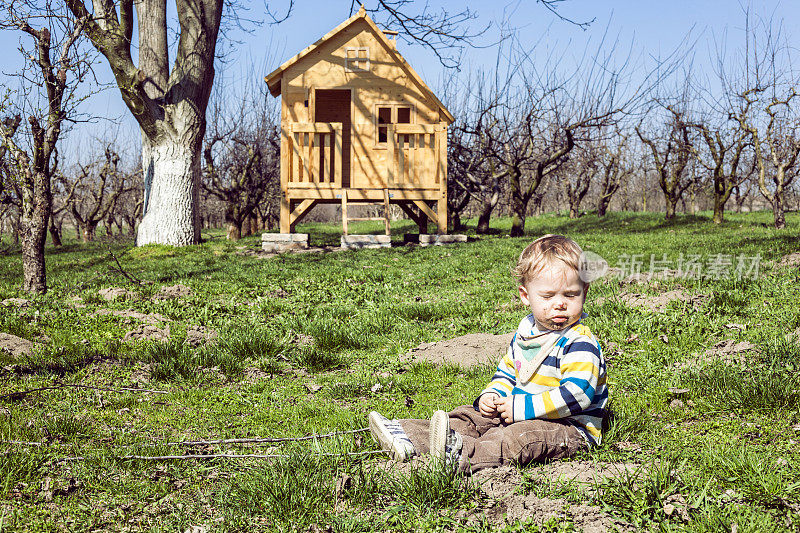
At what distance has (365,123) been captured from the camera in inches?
617

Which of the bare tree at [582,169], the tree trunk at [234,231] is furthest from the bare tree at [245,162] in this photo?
the bare tree at [582,169]

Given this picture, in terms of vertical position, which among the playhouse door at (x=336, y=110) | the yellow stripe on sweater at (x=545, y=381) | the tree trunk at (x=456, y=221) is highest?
the playhouse door at (x=336, y=110)

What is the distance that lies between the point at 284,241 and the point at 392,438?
11806 mm

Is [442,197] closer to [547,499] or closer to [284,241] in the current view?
[284,241]

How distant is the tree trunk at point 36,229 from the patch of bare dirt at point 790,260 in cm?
1056

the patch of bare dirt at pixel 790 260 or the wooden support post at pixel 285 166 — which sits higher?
the wooden support post at pixel 285 166

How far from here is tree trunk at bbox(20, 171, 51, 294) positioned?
26.0 ft

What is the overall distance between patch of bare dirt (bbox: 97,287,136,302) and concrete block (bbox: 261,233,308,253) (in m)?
5.80

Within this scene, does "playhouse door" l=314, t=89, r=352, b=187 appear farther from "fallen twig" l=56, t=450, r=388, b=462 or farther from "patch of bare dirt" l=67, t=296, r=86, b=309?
"fallen twig" l=56, t=450, r=388, b=462

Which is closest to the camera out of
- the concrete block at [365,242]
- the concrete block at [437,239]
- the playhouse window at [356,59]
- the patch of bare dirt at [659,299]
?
the patch of bare dirt at [659,299]

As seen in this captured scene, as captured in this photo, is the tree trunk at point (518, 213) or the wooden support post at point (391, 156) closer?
the wooden support post at point (391, 156)

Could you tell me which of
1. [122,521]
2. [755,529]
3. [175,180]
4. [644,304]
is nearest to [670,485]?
[755,529]

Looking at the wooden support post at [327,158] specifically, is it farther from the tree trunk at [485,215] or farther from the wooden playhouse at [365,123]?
the tree trunk at [485,215]

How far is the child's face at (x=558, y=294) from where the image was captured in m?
2.93
